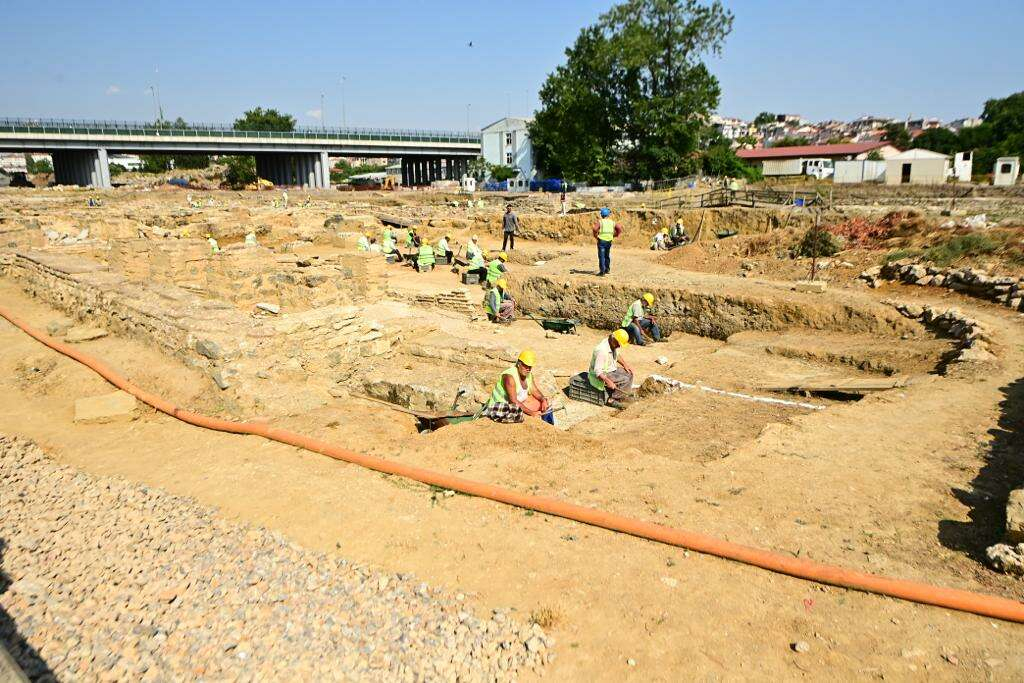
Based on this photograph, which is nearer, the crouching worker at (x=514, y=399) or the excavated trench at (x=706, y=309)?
the crouching worker at (x=514, y=399)

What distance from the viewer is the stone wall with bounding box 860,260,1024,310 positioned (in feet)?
34.4

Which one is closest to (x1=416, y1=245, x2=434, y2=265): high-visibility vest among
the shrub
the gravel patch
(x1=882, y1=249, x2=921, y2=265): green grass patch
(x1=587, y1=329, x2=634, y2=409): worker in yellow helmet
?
the shrub

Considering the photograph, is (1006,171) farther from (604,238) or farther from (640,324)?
(640,324)

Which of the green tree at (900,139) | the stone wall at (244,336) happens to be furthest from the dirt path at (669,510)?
the green tree at (900,139)

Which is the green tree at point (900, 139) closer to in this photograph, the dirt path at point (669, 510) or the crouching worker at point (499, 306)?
the crouching worker at point (499, 306)

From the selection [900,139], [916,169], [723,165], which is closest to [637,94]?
[723,165]

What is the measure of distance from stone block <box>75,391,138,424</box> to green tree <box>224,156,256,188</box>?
5652cm

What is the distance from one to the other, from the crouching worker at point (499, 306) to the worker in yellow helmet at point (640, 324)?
8.10 ft

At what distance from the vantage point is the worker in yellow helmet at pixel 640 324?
11242 millimetres

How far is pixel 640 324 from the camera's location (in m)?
11.7

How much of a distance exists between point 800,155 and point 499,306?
4542cm

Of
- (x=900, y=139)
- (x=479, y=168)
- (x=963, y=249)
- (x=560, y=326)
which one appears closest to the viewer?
(x=560, y=326)

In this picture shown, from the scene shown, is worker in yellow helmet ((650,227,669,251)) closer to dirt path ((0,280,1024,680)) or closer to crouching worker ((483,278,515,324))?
crouching worker ((483,278,515,324))

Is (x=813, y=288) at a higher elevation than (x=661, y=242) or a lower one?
lower
